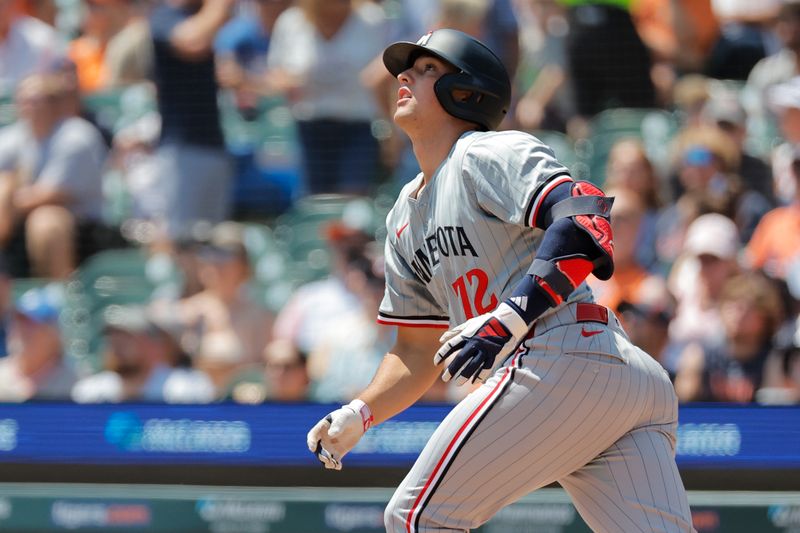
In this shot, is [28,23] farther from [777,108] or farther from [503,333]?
[503,333]

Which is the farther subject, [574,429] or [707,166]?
[707,166]

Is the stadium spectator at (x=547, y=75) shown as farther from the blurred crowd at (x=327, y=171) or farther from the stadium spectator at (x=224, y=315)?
the stadium spectator at (x=224, y=315)

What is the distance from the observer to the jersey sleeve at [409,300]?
3379 mm

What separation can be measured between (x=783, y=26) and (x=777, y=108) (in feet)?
1.48

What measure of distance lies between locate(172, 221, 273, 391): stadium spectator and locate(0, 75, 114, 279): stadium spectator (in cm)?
80

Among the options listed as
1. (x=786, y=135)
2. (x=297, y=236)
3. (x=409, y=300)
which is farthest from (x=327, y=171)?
(x=409, y=300)

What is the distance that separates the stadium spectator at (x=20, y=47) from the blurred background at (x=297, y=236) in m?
0.02

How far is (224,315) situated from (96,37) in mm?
2443

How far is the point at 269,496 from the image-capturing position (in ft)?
18.9

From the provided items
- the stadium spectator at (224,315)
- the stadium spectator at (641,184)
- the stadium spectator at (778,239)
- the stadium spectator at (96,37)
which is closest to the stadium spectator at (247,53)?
the stadium spectator at (96,37)

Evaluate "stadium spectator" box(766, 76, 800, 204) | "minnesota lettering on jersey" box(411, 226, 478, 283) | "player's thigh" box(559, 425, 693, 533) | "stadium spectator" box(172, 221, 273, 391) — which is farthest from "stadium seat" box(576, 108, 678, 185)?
"player's thigh" box(559, 425, 693, 533)

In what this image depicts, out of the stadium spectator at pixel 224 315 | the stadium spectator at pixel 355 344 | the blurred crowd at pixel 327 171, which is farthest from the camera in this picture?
the stadium spectator at pixel 224 315

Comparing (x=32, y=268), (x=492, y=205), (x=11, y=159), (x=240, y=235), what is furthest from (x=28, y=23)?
(x=492, y=205)

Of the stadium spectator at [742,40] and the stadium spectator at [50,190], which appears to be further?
the stadium spectator at [50,190]
